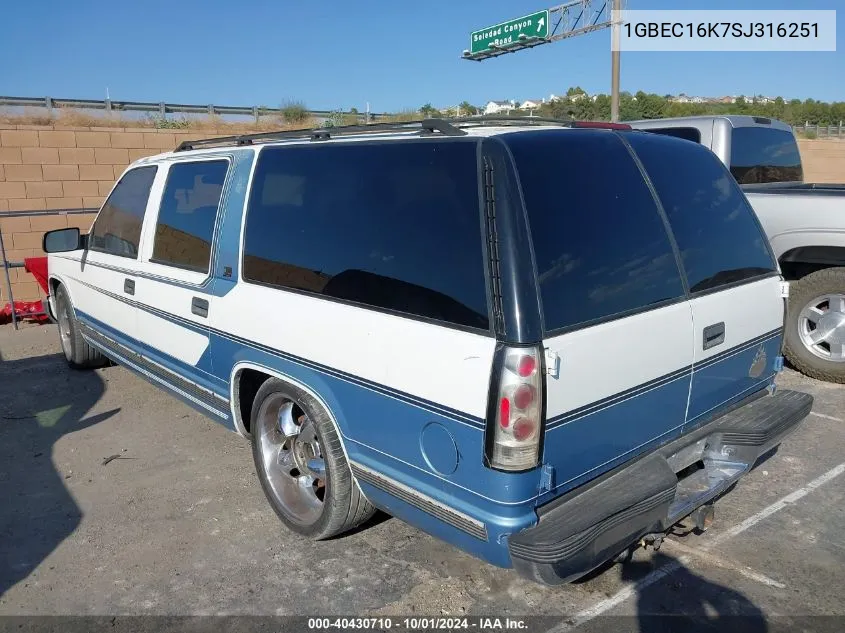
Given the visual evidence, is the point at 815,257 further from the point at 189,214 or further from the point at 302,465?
the point at 189,214

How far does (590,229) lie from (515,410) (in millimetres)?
797

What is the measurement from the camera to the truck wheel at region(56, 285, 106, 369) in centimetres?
628

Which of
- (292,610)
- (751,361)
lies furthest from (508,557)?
(751,361)

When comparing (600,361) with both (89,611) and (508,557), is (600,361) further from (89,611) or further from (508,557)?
(89,611)

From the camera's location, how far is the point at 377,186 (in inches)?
116

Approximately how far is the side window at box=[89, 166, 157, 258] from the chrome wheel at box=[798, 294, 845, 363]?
5282 millimetres

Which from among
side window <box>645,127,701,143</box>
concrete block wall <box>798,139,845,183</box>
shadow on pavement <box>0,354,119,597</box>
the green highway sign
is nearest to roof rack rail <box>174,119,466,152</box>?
shadow on pavement <box>0,354,119,597</box>

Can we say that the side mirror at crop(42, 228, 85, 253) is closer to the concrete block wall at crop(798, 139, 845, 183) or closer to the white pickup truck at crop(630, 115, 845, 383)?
the white pickup truck at crop(630, 115, 845, 383)

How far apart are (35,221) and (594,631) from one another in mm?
9551

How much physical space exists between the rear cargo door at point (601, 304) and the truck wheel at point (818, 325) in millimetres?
3499

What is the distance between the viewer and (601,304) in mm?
2619

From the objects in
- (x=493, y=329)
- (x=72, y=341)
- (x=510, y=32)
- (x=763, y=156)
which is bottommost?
(x=72, y=341)

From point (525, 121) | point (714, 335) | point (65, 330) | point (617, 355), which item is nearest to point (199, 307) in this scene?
point (525, 121)

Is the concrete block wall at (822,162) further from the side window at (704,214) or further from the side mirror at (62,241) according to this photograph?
the side mirror at (62,241)
